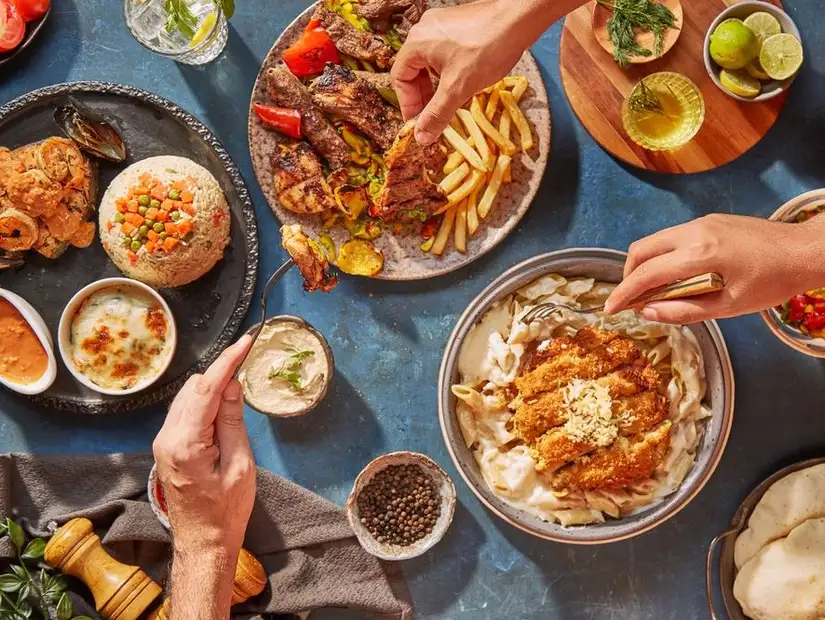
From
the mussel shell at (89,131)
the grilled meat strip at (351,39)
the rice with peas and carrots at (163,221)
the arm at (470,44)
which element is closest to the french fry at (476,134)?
the arm at (470,44)

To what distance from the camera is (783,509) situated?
12.8 feet

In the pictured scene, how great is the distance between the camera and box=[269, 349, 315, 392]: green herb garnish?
3.93 m

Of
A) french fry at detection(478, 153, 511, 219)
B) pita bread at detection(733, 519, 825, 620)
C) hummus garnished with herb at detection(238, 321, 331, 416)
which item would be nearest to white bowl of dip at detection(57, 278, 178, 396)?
hummus garnished with herb at detection(238, 321, 331, 416)

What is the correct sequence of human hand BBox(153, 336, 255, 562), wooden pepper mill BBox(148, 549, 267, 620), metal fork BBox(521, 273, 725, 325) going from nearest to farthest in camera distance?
metal fork BBox(521, 273, 725, 325) < human hand BBox(153, 336, 255, 562) < wooden pepper mill BBox(148, 549, 267, 620)

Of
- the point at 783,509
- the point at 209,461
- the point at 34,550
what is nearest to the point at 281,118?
the point at 209,461

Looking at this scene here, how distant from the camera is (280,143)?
13.2 feet

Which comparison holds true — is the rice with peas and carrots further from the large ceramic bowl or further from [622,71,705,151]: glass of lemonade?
the large ceramic bowl

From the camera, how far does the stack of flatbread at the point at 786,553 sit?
3.75 meters

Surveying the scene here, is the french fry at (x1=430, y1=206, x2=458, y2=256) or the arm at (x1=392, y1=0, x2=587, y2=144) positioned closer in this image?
the arm at (x1=392, y1=0, x2=587, y2=144)

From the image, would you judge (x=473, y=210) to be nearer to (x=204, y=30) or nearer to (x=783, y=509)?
(x=204, y=30)

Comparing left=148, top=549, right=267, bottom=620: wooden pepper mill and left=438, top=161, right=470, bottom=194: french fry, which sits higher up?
left=438, top=161, right=470, bottom=194: french fry

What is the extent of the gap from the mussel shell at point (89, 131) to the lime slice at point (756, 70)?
3.09 metres

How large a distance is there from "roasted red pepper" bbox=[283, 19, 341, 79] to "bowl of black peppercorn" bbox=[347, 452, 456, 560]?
1.94m

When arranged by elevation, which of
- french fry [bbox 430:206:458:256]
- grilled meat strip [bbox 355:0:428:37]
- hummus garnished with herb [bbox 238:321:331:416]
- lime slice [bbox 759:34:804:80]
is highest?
grilled meat strip [bbox 355:0:428:37]
